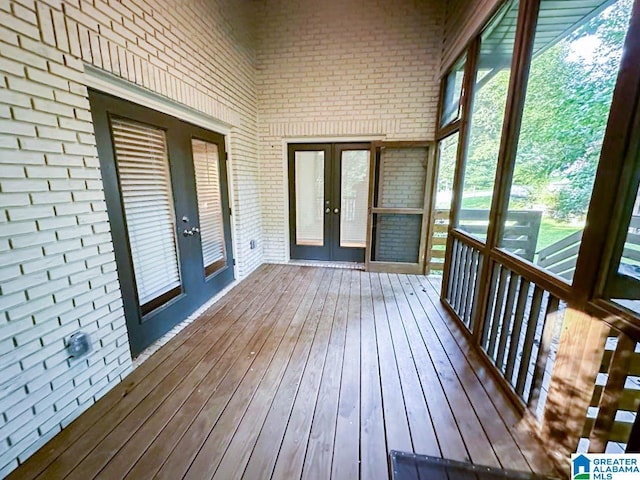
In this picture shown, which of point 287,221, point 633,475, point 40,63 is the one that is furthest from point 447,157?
point 40,63

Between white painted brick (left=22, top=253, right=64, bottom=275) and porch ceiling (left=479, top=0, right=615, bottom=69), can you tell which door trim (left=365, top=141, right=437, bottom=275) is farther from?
white painted brick (left=22, top=253, right=64, bottom=275)

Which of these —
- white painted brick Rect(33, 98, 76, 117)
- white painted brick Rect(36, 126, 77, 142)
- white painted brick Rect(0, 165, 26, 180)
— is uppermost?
white painted brick Rect(33, 98, 76, 117)

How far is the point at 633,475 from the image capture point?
955mm

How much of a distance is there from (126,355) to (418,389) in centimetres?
199

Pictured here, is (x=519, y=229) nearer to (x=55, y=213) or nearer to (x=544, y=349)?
(x=544, y=349)

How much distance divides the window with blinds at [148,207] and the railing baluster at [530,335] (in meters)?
2.67

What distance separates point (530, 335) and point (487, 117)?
1771 millimetres

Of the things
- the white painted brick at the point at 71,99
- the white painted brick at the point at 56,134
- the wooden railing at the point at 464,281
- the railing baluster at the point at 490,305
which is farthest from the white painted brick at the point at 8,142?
the wooden railing at the point at 464,281

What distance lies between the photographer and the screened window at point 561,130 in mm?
1174

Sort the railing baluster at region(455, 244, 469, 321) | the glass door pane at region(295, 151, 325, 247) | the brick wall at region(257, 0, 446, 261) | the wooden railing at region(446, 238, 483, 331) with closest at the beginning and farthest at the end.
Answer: the wooden railing at region(446, 238, 483, 331), the railing baluster at region(455, 244, 469, 321), the brick wall at region(257, 0, 446, 261), the glass door pane at region(295, 151, 325, 247)

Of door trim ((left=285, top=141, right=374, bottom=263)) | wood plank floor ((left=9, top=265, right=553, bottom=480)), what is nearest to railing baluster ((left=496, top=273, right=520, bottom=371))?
wood plank floor ((left=9, top=265, right=553, bottom=480))

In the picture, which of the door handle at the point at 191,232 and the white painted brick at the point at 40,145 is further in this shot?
the door handle at the point at 191,232

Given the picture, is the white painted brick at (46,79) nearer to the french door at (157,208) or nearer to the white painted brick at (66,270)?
the french door at (157,208)

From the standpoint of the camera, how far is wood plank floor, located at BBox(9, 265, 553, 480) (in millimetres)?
1241
